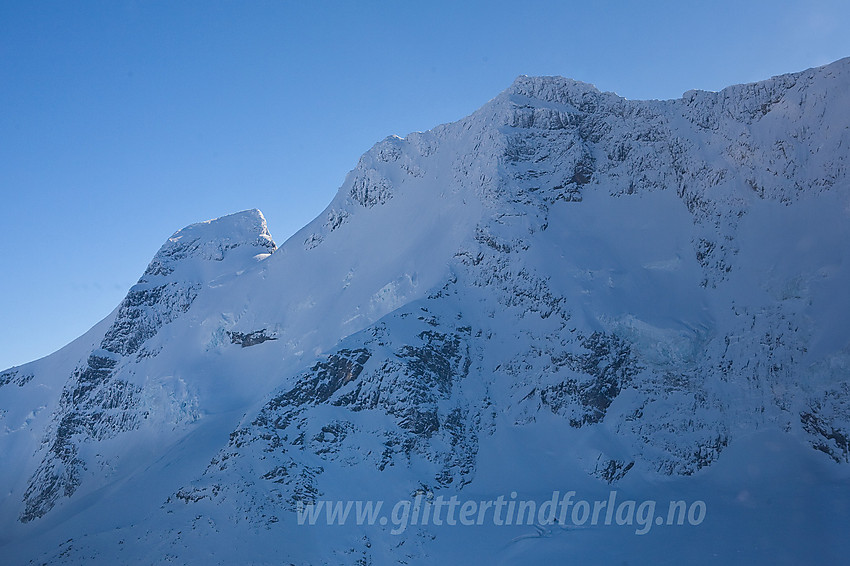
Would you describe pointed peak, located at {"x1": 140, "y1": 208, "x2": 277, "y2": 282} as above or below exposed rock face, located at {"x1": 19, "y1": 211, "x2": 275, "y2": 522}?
above

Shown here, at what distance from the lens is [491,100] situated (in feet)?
302

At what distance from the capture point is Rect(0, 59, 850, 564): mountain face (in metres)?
62.0

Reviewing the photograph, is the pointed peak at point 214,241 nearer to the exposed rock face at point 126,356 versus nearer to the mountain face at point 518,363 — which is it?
the exposed rock face at point 126,356

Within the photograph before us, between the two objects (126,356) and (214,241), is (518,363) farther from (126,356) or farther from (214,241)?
(214,241)

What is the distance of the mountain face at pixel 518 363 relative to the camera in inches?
2442

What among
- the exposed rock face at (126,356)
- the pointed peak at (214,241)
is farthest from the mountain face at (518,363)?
the pointed peak at (214,241)

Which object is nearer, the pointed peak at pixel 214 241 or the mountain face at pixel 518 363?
the mountain face at pixel 518 363

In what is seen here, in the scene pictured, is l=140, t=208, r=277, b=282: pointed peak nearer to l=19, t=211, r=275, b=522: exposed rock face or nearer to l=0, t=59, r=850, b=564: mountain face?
l=19, t=211, r=275, b=522: exposed rock face

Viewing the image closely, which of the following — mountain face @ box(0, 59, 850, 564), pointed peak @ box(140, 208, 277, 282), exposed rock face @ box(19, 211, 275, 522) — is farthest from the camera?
pointed peak @ box(140, 208, 277, 282)

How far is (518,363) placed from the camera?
2884 inches

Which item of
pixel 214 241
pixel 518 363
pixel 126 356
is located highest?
pixel 214 241

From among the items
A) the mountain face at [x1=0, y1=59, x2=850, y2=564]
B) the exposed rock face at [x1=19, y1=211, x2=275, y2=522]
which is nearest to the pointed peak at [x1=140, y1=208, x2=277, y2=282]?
the exposed rock face at [x1=19, y1=211, x2=275, y2=522]

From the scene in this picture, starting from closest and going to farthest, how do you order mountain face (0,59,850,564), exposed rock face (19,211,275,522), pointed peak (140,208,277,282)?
mountain face (0,59,850,564) → exposed rock face (19,211,275,522) → pointed peak (140,208,277,282)

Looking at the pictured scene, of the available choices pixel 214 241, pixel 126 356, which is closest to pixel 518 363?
pixel 126 356
